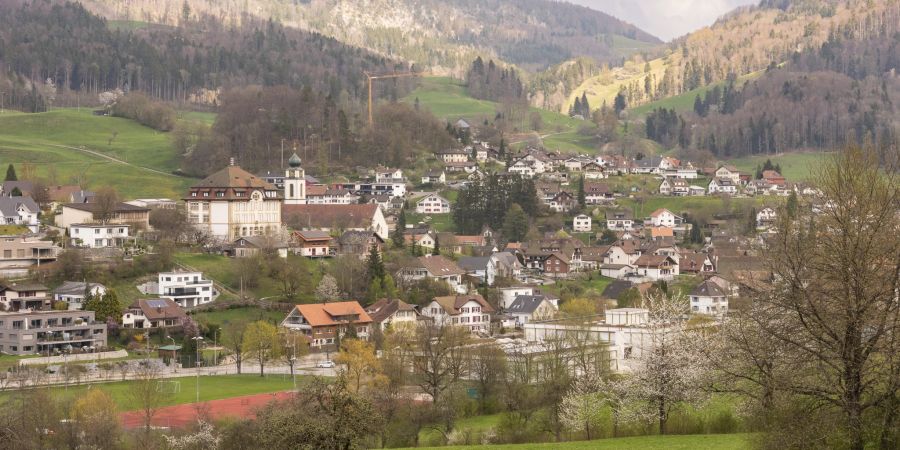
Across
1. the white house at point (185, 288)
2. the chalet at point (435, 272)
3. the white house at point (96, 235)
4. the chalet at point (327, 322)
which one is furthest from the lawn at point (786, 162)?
the white house at point (185, 288)

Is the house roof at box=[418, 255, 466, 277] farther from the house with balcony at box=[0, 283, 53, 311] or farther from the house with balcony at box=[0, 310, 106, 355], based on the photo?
the house with balcony at box=[0, 283, 53, 311]

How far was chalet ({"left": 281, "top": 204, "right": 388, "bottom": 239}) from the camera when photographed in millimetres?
83500

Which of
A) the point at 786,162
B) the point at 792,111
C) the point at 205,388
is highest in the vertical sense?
the point at 792,111

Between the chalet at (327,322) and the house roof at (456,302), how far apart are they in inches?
204

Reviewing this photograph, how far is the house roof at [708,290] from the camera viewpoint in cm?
6962

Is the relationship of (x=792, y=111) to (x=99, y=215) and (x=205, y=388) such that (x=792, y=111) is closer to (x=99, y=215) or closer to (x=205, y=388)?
(x=99, y=215)

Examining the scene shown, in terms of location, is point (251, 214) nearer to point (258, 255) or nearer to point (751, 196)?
point (258, 255)

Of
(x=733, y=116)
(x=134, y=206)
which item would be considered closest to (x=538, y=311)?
(x=134, y=206)

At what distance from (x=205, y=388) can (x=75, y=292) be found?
13.1 metres

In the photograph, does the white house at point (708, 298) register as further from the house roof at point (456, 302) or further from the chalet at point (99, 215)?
the chalet at point (99, 215)

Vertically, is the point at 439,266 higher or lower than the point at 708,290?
higher

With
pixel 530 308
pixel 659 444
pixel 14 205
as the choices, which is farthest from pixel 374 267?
pixel 659 444

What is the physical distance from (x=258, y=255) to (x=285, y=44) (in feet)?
423

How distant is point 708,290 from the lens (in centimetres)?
7000
